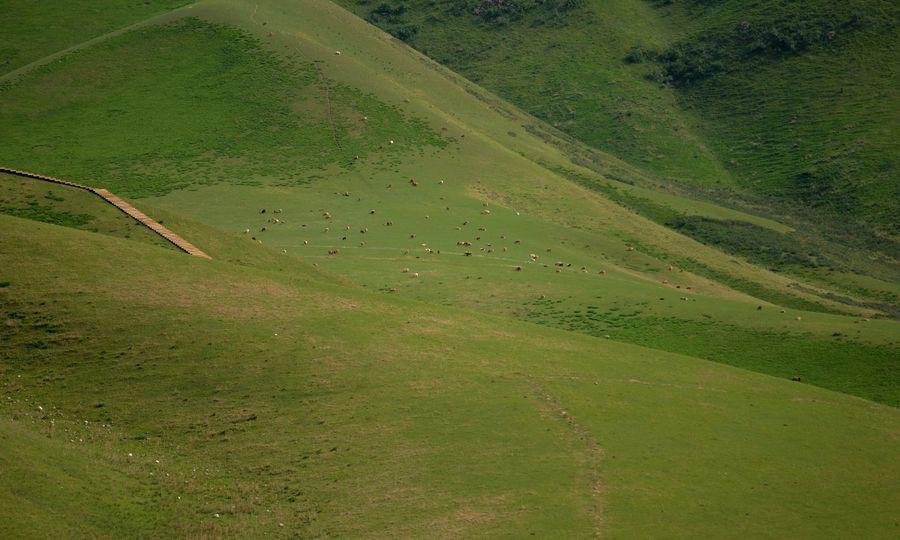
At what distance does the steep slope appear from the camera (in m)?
45.3

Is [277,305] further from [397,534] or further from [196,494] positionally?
[397,534]

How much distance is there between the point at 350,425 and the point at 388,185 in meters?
39.4

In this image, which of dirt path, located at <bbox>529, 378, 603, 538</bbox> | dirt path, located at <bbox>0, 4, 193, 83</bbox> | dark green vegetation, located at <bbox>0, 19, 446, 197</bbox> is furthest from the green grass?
dirt path, located at <bbox>529, 378, 603, 538</bbox>

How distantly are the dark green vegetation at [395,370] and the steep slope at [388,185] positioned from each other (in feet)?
0.92

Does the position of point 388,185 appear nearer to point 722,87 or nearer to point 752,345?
point 752,345

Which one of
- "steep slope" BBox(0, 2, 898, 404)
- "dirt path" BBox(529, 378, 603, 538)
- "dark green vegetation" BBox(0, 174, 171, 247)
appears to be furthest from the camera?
"steep slope" BBox(0, 2, 898, 404)

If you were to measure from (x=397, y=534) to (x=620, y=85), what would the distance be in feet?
338

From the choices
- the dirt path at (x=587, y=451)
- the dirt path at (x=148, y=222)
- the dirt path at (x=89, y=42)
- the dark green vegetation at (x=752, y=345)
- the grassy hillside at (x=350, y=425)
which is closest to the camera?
the grassy hillside at (x=350, y=425)

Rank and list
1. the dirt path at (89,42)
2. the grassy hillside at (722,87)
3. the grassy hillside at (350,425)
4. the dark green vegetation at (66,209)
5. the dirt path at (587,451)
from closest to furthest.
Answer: the grassy hillside at (350,425), the dirt path at (587,451), the dark green vegetation at (66,209), the dirt path at (89,42), the grassy hillside at (722,87)

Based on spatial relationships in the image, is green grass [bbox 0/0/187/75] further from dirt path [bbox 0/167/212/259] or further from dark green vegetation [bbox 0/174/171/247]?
dark green vegetation [bbox 0/174/171/247]

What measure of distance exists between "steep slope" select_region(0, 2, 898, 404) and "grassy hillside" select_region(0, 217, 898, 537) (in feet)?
38.6

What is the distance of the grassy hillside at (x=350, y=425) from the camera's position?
2269 cm

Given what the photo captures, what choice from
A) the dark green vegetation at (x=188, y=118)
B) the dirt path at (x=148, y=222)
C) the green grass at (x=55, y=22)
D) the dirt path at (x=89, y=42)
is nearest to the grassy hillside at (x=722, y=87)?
the dark green vegetation at (x=188, y=118)

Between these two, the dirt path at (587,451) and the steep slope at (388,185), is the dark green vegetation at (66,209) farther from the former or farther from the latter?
the dirt path at (587,451)
